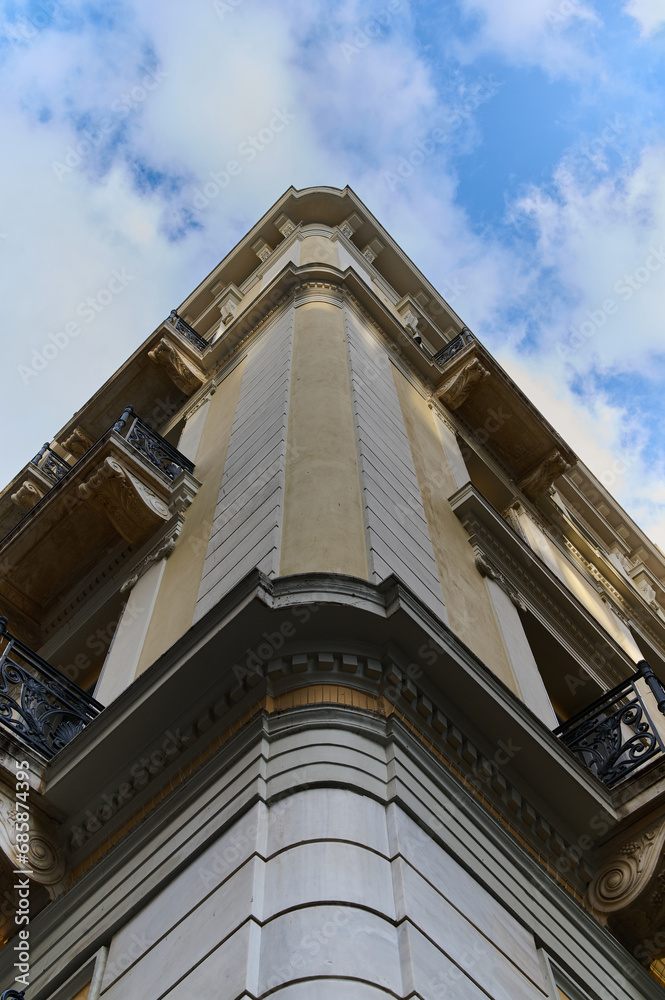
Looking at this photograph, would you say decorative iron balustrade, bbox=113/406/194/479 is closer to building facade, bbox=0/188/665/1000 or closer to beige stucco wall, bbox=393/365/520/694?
building facade, bbox=0/188/665/1000

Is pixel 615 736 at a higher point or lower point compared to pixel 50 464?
lower

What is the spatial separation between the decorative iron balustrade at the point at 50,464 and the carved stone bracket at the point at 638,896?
44.1 ft

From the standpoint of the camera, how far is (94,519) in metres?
13.8

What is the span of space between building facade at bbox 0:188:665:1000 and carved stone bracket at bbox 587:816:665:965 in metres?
0.02

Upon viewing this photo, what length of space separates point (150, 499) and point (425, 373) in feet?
22.6

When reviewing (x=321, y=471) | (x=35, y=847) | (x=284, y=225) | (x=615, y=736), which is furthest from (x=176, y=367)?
(x=35, y=847)

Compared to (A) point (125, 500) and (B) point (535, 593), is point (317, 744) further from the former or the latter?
(B) point (535, 593)

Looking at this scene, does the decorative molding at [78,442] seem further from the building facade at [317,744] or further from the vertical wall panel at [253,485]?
the building facade at [317,744]

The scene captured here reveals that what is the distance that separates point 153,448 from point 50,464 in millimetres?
6490

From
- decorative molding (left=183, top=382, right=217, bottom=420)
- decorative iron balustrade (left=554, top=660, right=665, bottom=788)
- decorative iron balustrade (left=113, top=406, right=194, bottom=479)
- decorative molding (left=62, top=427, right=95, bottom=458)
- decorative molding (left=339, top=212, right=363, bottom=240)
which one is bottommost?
decorative iron balustrade (left=554, top=660, right=665, bottom=788)

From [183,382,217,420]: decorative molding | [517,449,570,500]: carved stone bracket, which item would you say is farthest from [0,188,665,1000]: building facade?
[517,449,570,500]: carved stone bracket

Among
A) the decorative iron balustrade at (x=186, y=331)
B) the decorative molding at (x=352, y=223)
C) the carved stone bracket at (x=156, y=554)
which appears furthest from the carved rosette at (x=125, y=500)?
the decorative molding at (x=352, y=223)

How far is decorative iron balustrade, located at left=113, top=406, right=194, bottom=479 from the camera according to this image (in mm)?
13141

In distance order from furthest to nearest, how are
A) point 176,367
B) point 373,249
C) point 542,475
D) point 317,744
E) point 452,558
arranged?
point 373,249, point 176,367, point 542,475, point 452,558, point 317,744
